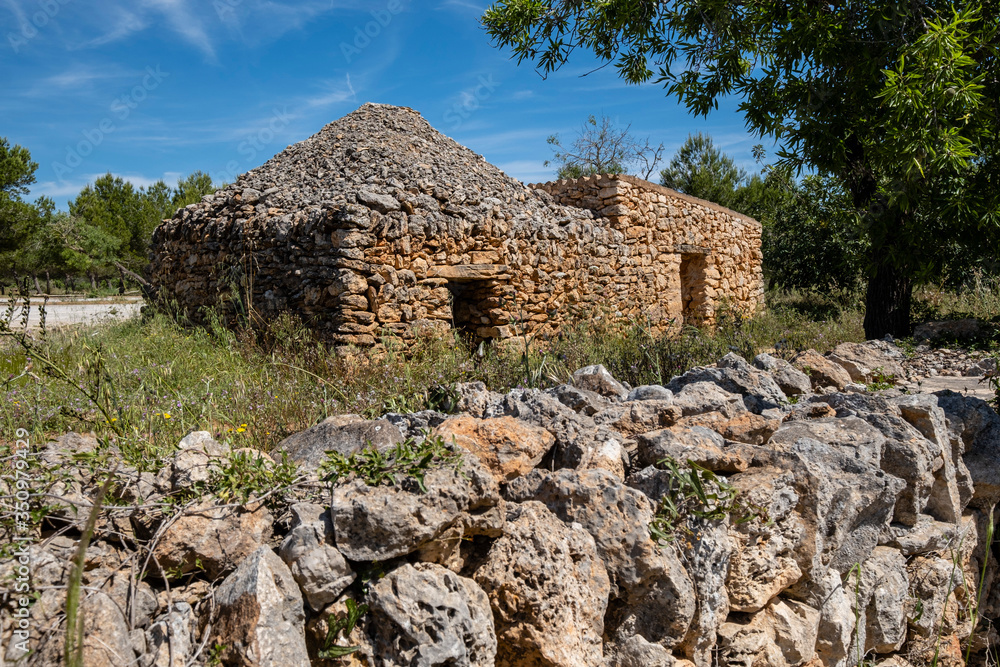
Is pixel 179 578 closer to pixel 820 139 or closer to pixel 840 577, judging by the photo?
pixel 840 577

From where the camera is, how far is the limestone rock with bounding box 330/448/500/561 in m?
1.72

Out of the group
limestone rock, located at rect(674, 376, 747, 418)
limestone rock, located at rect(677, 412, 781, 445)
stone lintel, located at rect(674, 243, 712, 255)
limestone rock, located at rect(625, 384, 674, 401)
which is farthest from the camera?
stone lintel, located at rect(674, 243, 712, 255)

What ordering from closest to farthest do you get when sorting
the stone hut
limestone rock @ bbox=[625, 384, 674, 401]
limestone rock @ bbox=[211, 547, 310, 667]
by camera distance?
limestone rock @ bbox=[211, 547, 310, 667] < limestone rock @ bbox=[625, 384, 674, 401] < the stone hut

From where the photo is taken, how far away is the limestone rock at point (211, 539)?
1.68 meters

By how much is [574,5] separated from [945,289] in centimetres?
966

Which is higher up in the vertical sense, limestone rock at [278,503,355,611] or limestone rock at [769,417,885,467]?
limestone rock at [769,417,885,467]

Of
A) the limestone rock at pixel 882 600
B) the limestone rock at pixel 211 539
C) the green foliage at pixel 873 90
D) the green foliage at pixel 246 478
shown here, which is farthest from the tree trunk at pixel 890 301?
the limestone rock at pixel 211 539

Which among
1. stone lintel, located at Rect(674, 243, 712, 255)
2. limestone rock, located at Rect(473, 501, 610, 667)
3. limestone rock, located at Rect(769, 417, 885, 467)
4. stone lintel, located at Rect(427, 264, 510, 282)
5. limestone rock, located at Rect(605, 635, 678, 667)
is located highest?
stone lintel, located at Rect(674, 243, 712, 255)

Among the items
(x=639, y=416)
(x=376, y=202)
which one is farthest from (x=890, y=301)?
(x=639, y=416)

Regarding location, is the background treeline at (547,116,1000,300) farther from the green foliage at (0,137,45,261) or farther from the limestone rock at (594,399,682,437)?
the green foliage at (0,137,45,261)

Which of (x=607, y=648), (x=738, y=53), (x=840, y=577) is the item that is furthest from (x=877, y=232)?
(x=607, y=648)

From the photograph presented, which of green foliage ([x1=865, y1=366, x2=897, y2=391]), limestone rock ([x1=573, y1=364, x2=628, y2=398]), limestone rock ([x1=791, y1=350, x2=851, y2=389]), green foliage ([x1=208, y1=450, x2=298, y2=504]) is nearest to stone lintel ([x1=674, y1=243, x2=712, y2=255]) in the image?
green foliage ([x1=865, y1=366, x2=897, y2=391])

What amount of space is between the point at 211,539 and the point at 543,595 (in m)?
0.97

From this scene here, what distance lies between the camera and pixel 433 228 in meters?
7.30
